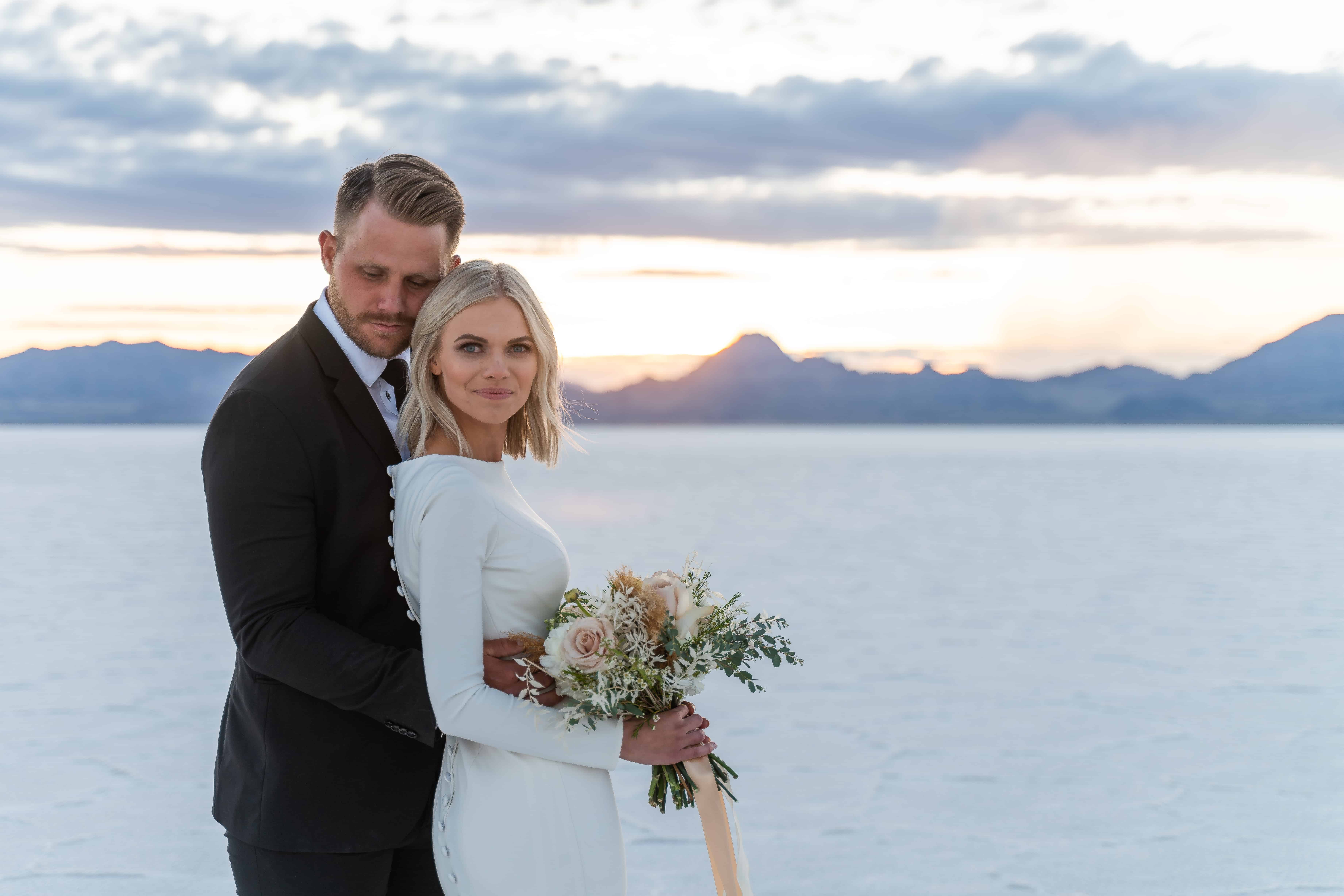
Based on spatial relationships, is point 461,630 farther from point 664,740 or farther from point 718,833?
point 718,833

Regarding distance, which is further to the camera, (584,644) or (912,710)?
(912,710)

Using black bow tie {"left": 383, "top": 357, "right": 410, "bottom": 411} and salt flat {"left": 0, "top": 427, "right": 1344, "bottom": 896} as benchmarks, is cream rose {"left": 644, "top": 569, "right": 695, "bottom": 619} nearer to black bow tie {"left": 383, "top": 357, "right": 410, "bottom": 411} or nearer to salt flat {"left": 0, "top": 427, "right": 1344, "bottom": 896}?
black bow tie {"left": 383, "top": 357, "right": 410, "bottom": 411}

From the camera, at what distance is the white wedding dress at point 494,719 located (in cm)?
225

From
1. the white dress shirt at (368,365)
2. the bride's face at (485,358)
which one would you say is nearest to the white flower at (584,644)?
the bride's face at (485,358)

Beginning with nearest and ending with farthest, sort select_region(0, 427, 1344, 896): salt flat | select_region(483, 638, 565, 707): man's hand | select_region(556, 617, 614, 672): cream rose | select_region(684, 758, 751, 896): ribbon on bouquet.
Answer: select_region(556, 617, 614, 672): cream rose, select_region(483, 638, 565, 707): man's hand, select_region(684, 758, 751, 896): ribbon on bouquet, select_region(0, 427, 1344, 896): salt flat

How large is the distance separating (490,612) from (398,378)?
72 centimetres

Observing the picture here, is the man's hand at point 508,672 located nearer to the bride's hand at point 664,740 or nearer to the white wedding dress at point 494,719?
the white wedding dress at point 494,719

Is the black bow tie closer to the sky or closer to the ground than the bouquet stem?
closer to the sky

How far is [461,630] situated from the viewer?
2.25 m

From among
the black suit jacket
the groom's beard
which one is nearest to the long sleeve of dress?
the black suit jacket

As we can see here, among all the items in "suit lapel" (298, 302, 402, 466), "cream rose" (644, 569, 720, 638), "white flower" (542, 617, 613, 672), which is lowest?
"white flower" (542, 617, 613, 672)

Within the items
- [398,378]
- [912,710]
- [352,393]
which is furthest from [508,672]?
[912,710]

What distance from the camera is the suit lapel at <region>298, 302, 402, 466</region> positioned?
2480 mm

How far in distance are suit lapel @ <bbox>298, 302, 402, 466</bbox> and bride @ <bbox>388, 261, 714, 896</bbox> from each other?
81 mm
